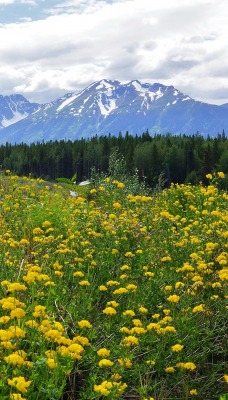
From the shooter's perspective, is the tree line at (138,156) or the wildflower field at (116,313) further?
the tree line at (138,156)

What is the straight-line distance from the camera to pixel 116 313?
4.26 meters

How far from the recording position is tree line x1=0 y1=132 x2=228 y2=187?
9362 cm

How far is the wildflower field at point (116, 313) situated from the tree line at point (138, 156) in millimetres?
70866

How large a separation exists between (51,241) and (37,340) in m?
2.54

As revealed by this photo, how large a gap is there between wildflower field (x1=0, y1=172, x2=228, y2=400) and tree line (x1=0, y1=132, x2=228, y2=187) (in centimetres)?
7087

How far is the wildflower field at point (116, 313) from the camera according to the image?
125 inches

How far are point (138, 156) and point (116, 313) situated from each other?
335ft

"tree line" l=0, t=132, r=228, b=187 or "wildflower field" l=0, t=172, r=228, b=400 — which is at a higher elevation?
"wildflower field" l=0, t=172, r=228, b=400

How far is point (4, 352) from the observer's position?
3355 mm

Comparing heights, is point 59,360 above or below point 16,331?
below

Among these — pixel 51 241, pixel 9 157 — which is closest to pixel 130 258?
pixel 51 241

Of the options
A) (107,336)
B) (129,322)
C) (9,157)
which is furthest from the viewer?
(9,157)

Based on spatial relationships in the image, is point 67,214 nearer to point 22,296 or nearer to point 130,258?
point 130,258

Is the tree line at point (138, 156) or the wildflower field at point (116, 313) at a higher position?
the wildflower field at point (116, 313)
